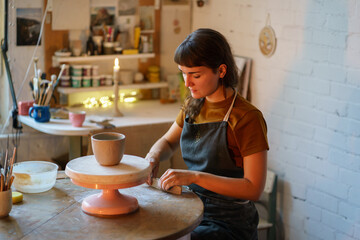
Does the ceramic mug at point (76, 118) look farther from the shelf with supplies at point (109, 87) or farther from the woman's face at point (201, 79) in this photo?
the woman's face at point (201, 79)

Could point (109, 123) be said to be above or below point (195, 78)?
below

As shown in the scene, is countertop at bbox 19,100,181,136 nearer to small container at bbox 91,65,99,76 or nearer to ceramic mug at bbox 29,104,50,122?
ceramic mug at bbox 29,104,50,122

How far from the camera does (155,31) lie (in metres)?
4.29

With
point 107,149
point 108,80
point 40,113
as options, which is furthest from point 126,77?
point 107,149

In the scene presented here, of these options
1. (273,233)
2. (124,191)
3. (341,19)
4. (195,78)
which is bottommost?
(273,233)

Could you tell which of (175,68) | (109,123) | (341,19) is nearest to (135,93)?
(175,68)

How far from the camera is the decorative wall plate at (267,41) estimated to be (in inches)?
136

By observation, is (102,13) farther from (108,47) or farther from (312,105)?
(312,105)

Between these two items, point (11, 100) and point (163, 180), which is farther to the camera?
point (11, 100)

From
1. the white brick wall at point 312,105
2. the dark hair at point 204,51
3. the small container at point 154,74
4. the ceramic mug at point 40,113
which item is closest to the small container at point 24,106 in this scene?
the ceramic mug at point 40,113

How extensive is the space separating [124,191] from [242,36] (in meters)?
1.96

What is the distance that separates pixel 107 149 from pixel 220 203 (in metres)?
0.60

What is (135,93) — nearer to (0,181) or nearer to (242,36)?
(242,36)

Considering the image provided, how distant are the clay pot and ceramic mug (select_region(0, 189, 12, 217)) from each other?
34cm
